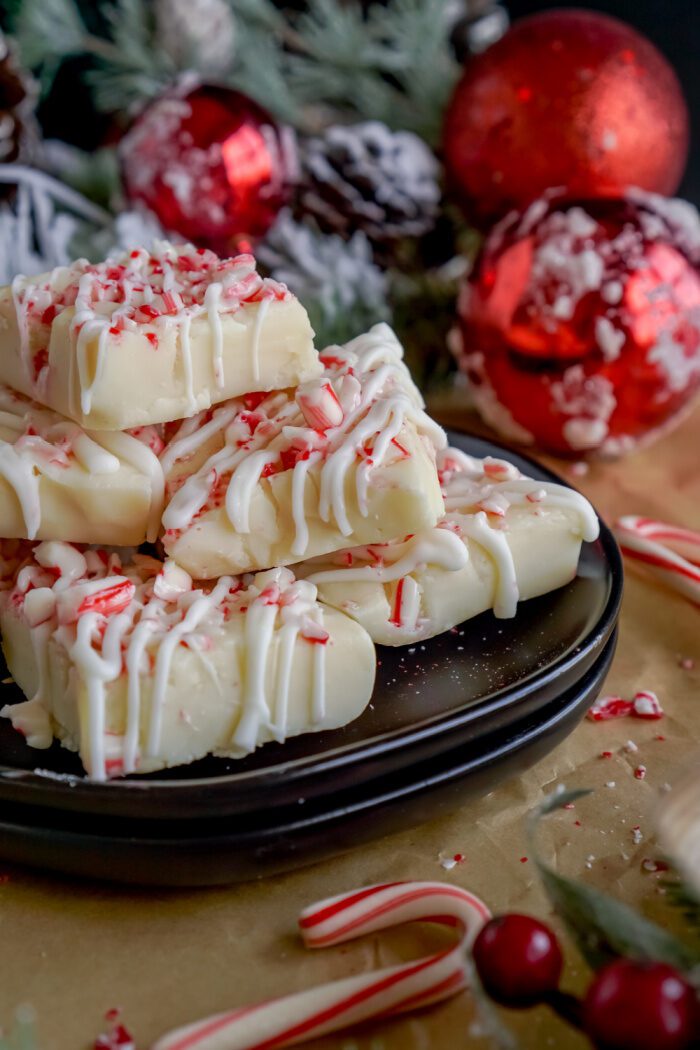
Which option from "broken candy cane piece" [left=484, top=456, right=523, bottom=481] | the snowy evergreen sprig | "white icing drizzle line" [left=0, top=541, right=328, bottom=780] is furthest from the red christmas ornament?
"white icing drizzle line" [left=0, top=541, right=328, bottom=780]

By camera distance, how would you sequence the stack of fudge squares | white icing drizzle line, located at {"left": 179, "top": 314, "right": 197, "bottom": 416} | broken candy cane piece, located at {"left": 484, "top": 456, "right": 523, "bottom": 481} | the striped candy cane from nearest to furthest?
the stack of fudge squares, white icing drizzle line, located at {"left": 179, "top": 314, "right": 197, "bottom": 416}, broken candy cane piece, located at {"left": 484, "top": 456, "right": 523, "bottom": 481}, the striped candy cane

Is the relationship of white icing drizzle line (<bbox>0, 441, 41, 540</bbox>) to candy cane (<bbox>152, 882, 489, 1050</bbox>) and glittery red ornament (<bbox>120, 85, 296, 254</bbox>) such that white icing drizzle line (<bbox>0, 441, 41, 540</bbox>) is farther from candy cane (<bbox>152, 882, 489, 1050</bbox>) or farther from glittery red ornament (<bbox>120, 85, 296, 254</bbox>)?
glittery red ornament (<bbox>120, 85, 296, 254</bbox>)

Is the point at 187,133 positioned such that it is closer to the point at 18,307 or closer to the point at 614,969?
the point at 18,307

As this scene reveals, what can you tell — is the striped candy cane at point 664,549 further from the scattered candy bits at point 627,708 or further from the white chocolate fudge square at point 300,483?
the white chocolate fudge square at point 300,483

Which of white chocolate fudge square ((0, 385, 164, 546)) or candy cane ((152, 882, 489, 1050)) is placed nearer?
candy cane ((152, 882, 489, 1050))

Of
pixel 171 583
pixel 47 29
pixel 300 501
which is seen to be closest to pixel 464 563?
pixel 300 501

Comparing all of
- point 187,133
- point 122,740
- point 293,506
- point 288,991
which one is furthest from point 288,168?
point 288,991
